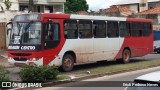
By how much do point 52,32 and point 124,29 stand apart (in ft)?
21.9

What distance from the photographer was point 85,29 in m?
20.1

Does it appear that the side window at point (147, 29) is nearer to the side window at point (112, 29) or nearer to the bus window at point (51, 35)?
the side window at point (112, 29)

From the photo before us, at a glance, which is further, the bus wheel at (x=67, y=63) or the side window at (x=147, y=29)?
the side window at (x=147, y=29)

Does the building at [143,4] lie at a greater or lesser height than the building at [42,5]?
greater

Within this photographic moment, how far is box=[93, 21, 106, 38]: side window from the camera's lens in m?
20.8

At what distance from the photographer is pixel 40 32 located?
17.5m

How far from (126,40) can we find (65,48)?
5.92 m

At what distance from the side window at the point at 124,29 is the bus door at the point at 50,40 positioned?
5.95 metres

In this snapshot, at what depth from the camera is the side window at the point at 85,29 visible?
1975 cm

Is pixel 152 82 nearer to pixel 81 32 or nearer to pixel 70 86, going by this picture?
pixel 70 86

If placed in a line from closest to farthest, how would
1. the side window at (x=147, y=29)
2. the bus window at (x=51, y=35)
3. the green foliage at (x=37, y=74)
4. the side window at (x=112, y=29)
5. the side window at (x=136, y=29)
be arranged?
the green foliage at (x=37, y=74), the bus window at (x=51, y=35), the side window at (x=112, y=29), the side window at (x=136, y=29), the side window at (x=147, y=29)

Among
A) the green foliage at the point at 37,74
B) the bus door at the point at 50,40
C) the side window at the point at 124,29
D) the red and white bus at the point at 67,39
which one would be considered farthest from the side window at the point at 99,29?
the green foliage at the point at 37,74

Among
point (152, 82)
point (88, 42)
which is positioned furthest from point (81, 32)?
point (152, 82)

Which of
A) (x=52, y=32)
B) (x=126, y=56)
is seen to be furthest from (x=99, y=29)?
(x=52, y=32)
